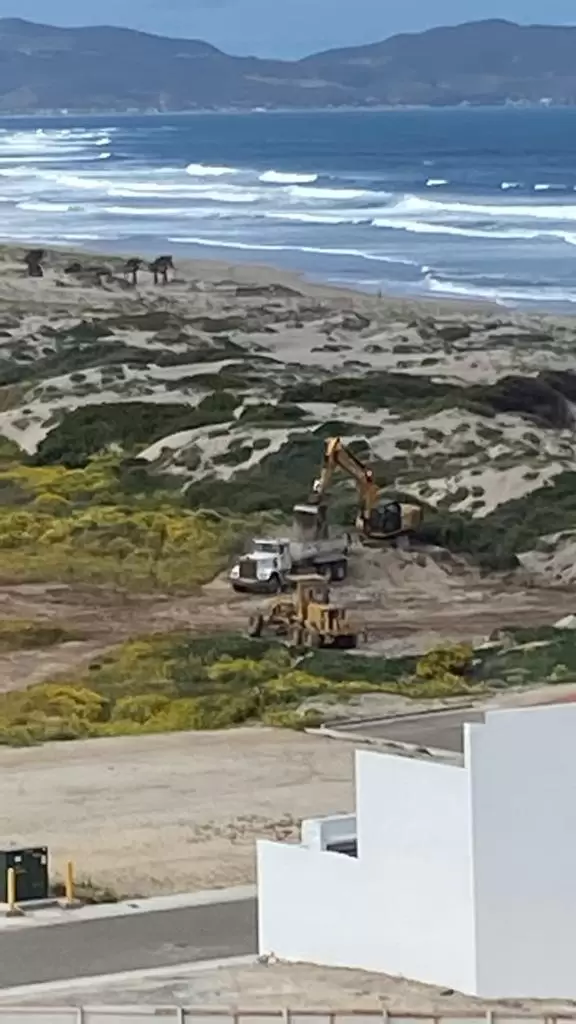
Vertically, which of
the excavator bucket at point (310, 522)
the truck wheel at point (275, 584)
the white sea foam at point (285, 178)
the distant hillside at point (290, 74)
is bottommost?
the truck wheel at point (275, 584)

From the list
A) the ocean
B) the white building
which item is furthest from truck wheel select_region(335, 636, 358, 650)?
Answer: the ocean

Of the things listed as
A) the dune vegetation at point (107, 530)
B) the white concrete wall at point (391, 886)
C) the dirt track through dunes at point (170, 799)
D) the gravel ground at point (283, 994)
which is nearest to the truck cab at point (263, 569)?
the dune vegetation at point (107, 530)

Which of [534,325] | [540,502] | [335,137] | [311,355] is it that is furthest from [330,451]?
[335,137]

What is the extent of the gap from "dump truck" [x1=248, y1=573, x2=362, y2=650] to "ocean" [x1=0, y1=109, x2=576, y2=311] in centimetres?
1811

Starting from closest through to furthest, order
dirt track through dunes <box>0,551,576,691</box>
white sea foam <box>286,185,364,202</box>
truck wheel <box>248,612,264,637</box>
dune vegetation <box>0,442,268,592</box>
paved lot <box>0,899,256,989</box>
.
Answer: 1. paved lot <box>0,899,256,989</box>
2. truck wheel <box>248,612,264,637</box>
3. dirt track through dunes <box>0,551,576,691</box>
4. dune vegetation <box>0,442,268,592</box>
5. white sea foam <box>286,185,364,202</box>

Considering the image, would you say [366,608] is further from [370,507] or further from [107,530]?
[107,530]

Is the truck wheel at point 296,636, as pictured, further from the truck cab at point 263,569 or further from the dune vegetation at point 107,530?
the dune vegetation at point 107,530

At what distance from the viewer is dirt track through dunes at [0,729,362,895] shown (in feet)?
63.1

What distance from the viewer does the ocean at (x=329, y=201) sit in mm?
51844

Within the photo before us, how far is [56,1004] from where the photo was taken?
14.1 metres

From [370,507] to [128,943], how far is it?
15.2 m

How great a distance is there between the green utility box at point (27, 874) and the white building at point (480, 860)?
13.8ft

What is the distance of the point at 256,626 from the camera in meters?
28.5

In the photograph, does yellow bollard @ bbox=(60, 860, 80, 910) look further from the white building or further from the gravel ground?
Result: the white building
